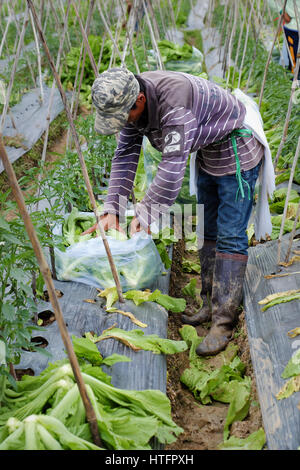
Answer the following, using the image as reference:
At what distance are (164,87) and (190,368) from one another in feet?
4.72

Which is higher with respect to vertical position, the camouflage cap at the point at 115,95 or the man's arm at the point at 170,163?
the camouflage cap at the point at 115,95

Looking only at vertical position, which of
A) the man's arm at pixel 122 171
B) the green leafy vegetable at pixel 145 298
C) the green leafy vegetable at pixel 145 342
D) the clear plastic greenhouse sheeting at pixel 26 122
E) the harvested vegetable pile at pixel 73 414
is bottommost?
the clear plastic greenhouse sheeting at pixel 26 122

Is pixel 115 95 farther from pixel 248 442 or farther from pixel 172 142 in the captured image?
pixel 248 442

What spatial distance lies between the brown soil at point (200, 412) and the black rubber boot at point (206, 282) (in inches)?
2.9

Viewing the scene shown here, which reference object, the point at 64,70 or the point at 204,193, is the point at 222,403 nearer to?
the point at 204,193

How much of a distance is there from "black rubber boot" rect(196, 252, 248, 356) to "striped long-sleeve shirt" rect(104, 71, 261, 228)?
0.49m

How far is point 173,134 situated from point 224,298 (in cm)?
104

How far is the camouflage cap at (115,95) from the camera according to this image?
2230 mm

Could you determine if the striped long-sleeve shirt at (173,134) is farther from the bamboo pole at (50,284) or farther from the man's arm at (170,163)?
the bamboo pole at (50,284)

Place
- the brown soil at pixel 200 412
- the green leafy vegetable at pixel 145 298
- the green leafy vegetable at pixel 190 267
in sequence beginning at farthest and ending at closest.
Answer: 1. the green leafy vegetable at pixel 190 267
2. the green leafy vegetable at pixel 145 298
3. the brown soil at pixel 200 412

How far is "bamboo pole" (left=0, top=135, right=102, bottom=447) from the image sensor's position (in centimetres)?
147

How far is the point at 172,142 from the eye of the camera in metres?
2.33

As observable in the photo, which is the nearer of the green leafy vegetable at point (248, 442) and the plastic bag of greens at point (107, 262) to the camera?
the green leafy vegetable at point (248, 442)

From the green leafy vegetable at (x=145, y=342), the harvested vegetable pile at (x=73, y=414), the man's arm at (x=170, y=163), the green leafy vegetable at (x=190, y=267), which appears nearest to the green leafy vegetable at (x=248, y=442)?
the harvested vegetable pile at (x=73, y=414)
